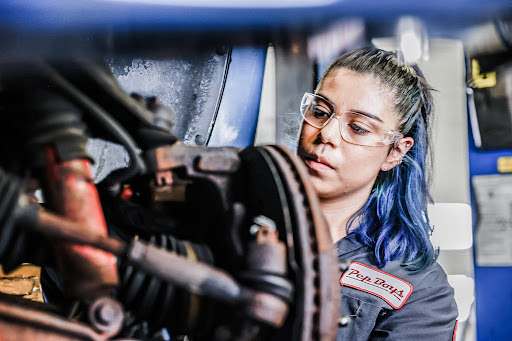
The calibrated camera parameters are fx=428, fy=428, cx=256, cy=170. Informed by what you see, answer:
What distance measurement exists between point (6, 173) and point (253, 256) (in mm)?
207

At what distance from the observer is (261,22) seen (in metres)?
0.33

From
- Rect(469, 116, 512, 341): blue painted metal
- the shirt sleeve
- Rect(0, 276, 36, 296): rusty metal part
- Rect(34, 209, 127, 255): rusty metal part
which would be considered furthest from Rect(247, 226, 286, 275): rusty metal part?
Rect(469, 116, 512, 341): blue painted metal

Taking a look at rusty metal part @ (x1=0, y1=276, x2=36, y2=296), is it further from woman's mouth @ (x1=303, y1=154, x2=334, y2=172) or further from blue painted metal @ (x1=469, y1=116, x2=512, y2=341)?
blue painted metal @ (x1=469, y1=116, x2=512, y2=341)

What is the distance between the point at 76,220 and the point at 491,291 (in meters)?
1.68

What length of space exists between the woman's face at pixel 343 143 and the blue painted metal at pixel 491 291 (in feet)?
2.70

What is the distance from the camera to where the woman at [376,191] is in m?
0.92

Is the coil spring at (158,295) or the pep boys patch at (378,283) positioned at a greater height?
the coil spring at (158,295)

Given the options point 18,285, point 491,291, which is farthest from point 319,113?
point 491,291

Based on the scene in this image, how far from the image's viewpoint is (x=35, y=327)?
1.08 feet

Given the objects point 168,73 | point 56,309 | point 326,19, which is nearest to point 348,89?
point 168,73

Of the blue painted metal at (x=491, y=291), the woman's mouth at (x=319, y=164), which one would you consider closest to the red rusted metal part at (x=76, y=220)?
the woman's mouth at (x=319, y=164)

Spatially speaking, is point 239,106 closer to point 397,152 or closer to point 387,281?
point 397,152

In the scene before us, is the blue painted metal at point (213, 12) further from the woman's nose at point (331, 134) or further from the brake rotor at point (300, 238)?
the woman's nose at point (331, 134)

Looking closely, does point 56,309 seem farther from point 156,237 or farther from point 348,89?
→ point 348,89
